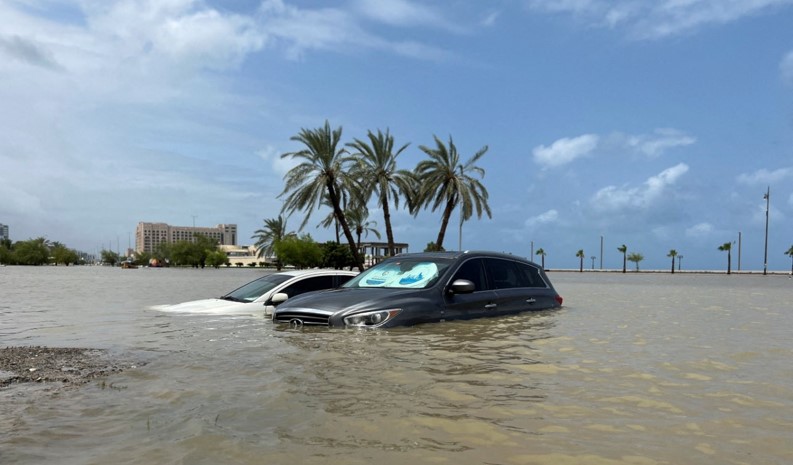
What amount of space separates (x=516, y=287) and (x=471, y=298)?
1.68 meters

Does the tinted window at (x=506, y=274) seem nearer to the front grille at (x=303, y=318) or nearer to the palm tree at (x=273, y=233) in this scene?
the front grille at (x=303, y=318)

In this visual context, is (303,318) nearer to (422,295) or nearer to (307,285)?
(422,295)

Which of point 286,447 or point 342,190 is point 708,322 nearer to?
point 286,447

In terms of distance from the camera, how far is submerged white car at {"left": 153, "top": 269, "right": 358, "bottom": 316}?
10.9m

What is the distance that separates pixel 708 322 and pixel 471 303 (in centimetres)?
547

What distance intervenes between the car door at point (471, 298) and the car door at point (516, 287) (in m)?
0.21

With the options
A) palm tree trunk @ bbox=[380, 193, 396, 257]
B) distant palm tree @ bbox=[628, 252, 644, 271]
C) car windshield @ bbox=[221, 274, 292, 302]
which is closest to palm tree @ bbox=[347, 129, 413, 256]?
palm tree trunk @ bbox=[380, 193, 396, 257]

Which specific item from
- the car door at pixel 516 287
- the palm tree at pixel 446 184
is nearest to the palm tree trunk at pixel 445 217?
the palm tree at pixel 446 184

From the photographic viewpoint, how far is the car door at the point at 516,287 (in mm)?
10406

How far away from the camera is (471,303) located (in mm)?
9570

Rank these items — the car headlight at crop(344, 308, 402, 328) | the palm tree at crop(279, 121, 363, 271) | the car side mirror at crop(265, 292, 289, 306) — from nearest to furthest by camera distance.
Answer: the car headlight at crop(344, 308, 402, 328), the car side mirror at crop(265, 292, 289, 306), the palm tree at crop(279, 121, 363, 271)

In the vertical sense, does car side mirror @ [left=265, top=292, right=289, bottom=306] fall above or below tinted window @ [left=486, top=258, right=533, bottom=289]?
below

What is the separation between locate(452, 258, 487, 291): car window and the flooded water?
3.33 feet

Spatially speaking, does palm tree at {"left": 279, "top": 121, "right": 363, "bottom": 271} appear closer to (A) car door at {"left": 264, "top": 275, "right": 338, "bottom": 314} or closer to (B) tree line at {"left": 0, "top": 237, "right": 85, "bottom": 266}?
(A) car door at {"left": 264, "top": 275, "right": 338, "bottom": 314}
